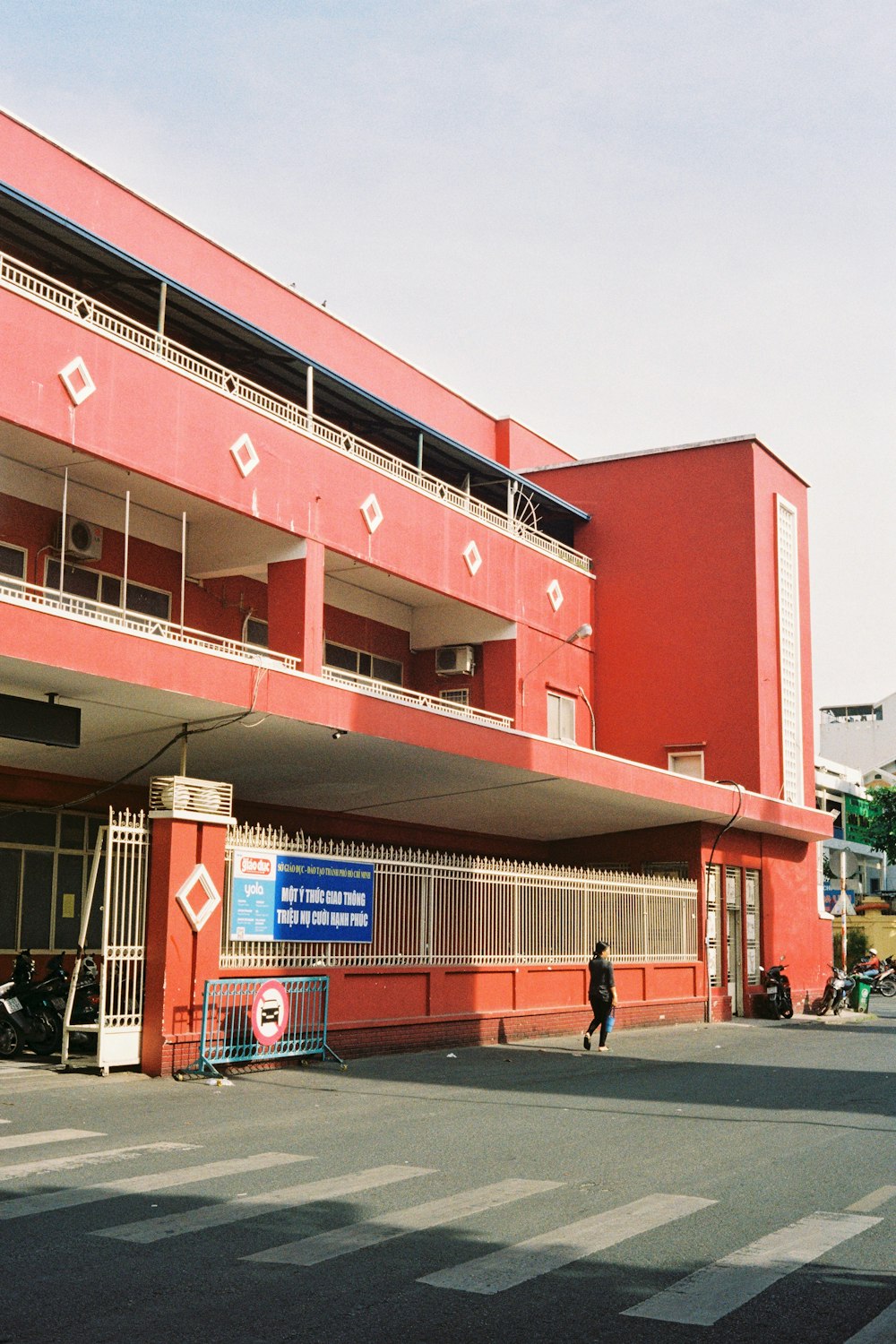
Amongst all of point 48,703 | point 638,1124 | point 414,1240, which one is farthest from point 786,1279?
point 48,703

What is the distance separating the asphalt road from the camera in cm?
558

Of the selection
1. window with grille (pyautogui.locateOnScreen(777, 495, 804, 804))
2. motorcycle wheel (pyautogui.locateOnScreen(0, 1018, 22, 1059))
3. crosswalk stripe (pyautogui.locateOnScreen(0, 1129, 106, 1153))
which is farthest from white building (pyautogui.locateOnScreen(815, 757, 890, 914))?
crosswalk stripe (pyautogui.locateOnScreen(0, 1129, 106, 1153))

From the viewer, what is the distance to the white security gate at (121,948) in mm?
14633

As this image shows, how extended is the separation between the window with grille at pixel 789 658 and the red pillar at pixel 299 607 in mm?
14719

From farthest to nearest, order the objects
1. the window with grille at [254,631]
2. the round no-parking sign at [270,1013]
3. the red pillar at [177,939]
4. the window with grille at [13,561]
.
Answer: the window with grille at [254,631], the window with grille at [13,561], the round no-parking sign at [270,1013], the red pillar at [177,939]

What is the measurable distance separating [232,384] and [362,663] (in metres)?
6.22

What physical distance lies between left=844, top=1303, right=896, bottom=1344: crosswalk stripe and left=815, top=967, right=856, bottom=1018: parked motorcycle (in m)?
26.5

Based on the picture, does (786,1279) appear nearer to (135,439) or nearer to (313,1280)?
(313,1280)

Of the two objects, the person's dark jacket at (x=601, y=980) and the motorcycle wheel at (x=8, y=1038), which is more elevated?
the person's dark jacket at (x=601, y=980)

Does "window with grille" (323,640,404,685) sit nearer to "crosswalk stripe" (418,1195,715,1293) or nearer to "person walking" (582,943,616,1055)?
"person walking" (582,943,616,1055)

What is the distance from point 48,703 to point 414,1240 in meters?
10.1

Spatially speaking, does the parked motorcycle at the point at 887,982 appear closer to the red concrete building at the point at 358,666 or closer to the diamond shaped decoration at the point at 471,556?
the red concrete building at the point at 358,666

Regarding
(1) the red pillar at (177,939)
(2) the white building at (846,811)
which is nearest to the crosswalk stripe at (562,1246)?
(1) the red pillar at (177,939)

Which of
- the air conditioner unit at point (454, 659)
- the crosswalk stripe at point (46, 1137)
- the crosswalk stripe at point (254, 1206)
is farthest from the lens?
the air conditioner unit at point (454, 659)
